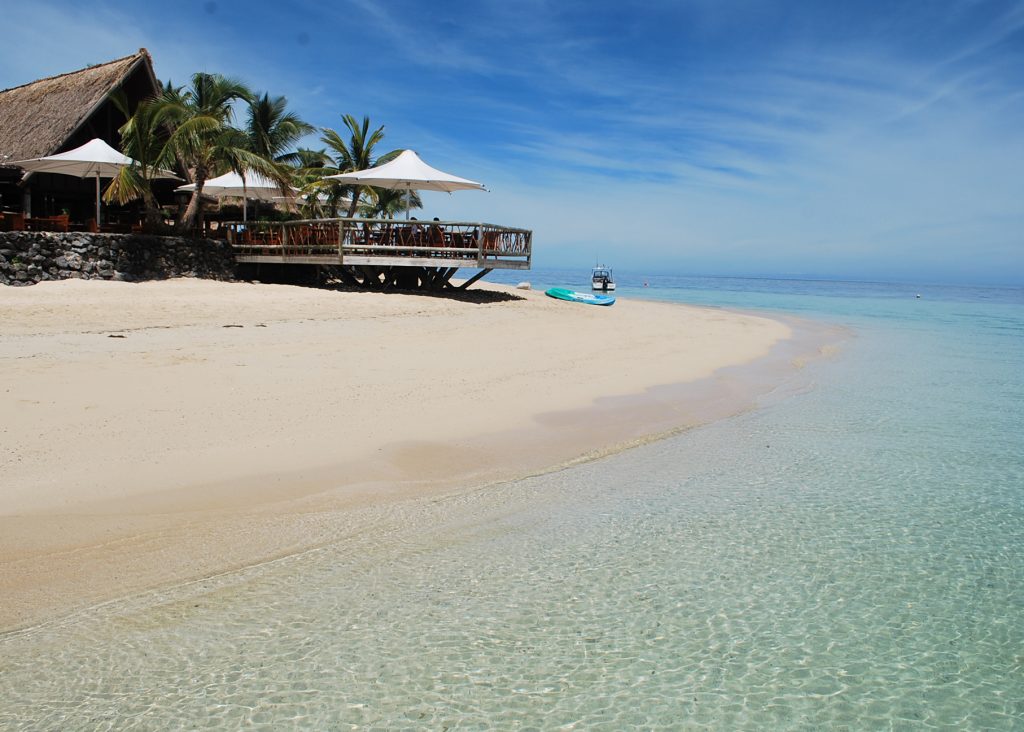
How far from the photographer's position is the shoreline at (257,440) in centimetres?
447

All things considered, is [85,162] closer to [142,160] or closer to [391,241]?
[142,160]

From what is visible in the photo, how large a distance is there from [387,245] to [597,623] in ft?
54.2

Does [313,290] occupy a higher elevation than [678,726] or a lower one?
higher

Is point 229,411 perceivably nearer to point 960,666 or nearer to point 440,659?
point 440,659

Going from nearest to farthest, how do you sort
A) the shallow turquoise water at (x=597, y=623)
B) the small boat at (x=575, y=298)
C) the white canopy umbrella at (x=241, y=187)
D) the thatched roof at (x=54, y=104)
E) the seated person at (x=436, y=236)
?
the shallow turquoise water at (x=597, y=623)
the seated person at (x=436, y=236)
the thatched roof at (x=54, y=104)
the white canopy umbrella at (x=241, y=187)
the small boat at (x=575, y=298)

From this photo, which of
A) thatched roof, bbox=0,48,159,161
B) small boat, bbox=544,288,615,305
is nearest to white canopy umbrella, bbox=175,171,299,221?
thatched roof, bbox=0,48,159,161

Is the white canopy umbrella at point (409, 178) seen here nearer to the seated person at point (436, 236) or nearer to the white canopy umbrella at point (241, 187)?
the seated person at point (436, 236)

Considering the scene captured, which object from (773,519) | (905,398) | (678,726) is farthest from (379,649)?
(905,398)

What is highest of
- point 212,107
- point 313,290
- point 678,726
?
point 212,107

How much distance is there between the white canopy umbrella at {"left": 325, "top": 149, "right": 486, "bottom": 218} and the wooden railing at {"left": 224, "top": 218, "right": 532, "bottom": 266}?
1.42 meters

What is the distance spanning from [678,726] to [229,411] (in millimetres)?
5622

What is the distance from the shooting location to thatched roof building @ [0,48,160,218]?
21.1 m

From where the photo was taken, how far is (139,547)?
178 inches

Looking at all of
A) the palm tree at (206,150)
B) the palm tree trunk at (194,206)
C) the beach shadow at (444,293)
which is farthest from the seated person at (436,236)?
the palm tree trunk at (194,206)
